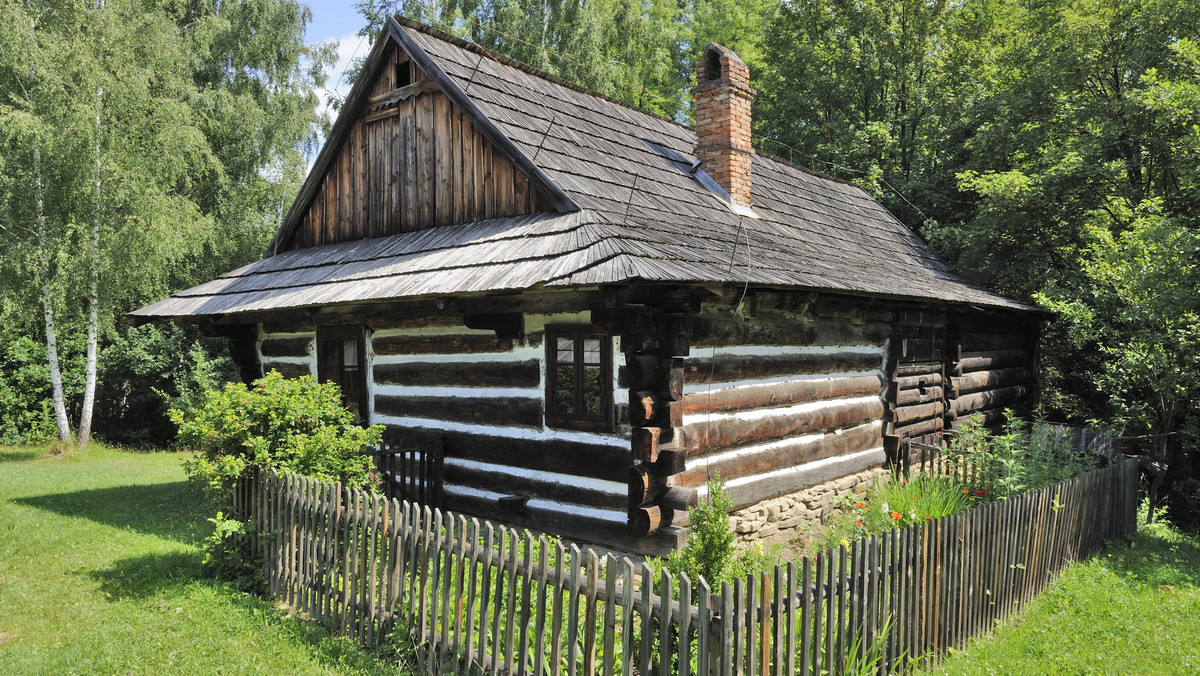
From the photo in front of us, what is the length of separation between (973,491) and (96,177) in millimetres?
16529

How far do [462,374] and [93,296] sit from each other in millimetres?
11741

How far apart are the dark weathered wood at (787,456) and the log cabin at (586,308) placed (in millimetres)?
28

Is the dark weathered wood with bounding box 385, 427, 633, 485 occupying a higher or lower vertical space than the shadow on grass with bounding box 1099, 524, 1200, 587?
higher

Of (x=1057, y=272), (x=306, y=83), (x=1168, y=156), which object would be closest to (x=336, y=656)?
(x=1057, y=272)

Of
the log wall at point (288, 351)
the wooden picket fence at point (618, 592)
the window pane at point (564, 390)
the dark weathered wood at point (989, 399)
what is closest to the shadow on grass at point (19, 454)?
the log wall at point (288, 351)

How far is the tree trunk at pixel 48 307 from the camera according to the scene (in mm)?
14977

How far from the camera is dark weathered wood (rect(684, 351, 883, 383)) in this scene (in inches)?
270

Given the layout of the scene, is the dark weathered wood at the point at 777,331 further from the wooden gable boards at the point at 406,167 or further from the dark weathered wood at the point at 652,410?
the wooden gable boards at the point at 406,167

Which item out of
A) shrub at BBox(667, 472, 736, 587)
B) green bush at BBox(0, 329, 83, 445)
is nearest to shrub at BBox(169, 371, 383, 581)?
shrub at BBox(667, 472, 736, 587)

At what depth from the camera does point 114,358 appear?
1762cm

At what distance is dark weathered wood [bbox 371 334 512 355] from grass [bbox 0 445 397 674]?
109 inches

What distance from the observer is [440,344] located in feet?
27.0

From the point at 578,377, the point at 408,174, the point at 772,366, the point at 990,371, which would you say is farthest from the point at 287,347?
the point at 990,371

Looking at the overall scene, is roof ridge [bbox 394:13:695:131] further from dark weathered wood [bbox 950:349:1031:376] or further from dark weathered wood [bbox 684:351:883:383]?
dark weathered wood [bbox 950:349:1031:376]
